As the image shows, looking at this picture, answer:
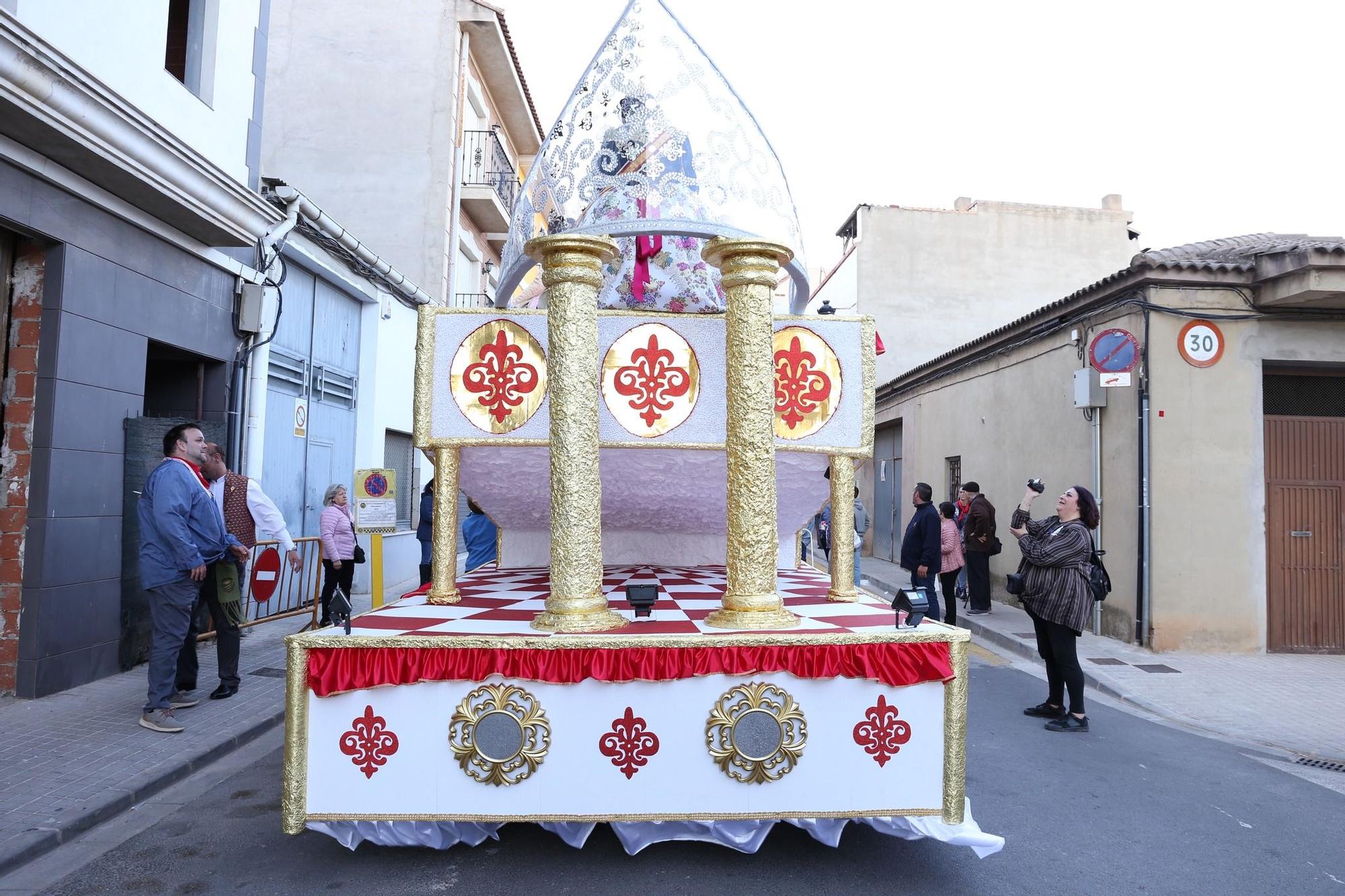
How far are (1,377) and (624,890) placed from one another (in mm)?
5373

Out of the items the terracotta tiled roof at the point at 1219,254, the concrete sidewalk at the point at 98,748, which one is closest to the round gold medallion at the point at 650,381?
the concrete sidewalk at the point at 98,748

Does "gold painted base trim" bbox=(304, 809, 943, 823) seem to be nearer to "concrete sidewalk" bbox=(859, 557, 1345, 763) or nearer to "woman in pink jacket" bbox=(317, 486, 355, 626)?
"concrete sidewalk" bbox=(859, 557, 1345, 763)

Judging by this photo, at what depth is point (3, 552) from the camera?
544cm

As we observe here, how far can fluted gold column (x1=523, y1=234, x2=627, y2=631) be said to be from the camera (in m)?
3.19

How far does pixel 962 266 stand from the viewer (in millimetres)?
20891

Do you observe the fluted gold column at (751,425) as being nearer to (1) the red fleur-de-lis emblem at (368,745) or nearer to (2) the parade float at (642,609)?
(2) the parade float at (642,609)

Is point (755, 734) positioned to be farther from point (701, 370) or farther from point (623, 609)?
point (701, 370)

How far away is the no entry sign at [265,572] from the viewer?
6926mm

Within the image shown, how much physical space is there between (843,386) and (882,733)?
151 cm

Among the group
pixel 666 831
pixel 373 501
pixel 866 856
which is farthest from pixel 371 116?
pixel 866 856

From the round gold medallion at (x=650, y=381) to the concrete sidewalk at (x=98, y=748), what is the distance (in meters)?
2.94

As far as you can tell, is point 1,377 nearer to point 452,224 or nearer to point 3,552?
point 3,552

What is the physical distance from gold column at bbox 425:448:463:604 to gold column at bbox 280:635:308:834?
912mm

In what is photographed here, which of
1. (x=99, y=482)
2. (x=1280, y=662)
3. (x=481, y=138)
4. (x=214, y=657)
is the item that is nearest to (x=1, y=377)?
(x=99, y=482)
